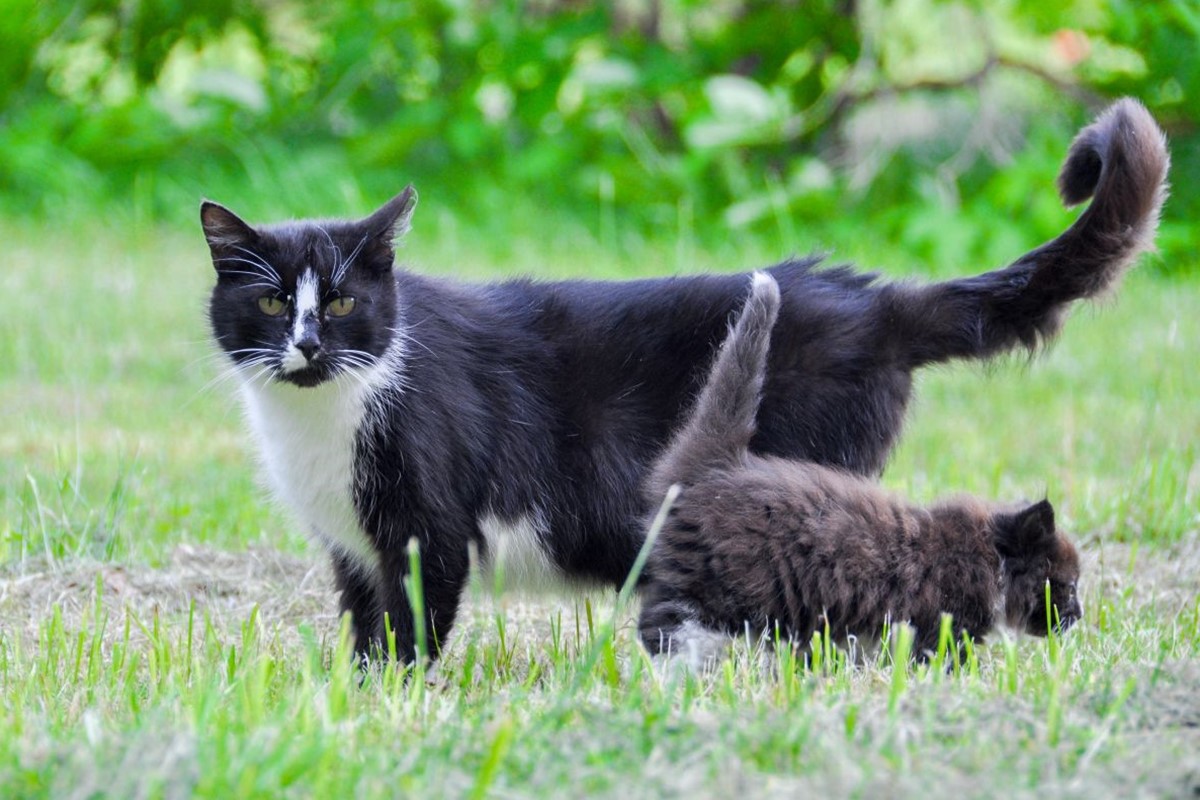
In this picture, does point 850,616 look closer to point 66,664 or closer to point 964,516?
point 964,516

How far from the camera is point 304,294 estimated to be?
3.33m

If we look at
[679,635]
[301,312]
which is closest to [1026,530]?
[679,635]

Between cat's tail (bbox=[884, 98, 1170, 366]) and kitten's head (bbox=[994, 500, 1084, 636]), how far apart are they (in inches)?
17.7

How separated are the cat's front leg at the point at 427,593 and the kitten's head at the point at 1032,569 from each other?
1269mm

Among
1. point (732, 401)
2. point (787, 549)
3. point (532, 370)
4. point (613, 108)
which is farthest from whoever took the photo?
point (613, 108)

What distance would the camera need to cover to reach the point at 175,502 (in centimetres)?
473

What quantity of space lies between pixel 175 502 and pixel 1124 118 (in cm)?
309

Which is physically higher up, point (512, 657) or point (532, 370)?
point (532, 370)

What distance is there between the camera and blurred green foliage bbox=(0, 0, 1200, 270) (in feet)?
26.2

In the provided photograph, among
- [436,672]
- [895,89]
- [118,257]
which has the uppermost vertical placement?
[895,89]

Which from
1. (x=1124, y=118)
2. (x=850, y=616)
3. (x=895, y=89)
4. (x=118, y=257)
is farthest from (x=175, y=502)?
(x=895, y=89)

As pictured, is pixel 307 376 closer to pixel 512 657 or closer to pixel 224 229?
pixel 224 229

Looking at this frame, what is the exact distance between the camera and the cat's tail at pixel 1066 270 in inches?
135

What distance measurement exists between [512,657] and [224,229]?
1.20 m
